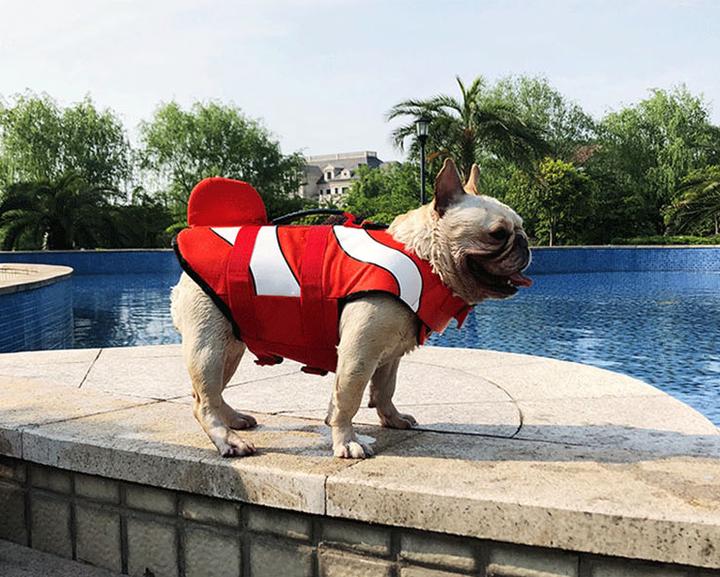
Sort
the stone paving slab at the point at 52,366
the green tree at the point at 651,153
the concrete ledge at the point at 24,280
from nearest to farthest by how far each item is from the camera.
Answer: the stone paving slab at the point at 52,366, the concrete ledge at the point at 24,280, the green tree at the point at 651,153

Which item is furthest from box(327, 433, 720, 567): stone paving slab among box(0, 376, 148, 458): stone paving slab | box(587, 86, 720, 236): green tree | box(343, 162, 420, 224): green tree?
Answer: box(587, 86, 720, 236): green tree

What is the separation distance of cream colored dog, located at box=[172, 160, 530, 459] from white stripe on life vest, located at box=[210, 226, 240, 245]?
28cm

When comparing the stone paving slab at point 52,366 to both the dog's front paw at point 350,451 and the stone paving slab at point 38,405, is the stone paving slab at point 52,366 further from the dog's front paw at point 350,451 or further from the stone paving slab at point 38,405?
the dog's front paw at point 350,451

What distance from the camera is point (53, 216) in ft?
108

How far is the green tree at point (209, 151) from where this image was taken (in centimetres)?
4747

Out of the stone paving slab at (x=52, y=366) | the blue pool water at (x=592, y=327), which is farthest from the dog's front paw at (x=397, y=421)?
the blue pool water at (x=592, y=327)

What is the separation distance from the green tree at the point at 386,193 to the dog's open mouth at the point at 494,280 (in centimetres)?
2029

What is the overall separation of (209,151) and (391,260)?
4761 cm

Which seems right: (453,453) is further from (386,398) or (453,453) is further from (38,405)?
(38,405)

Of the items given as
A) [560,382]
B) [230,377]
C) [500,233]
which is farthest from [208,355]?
[560,382]

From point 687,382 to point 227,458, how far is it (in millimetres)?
6483

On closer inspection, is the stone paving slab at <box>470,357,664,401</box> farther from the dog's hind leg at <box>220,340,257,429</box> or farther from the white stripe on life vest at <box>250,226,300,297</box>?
the white stripe on life vest at <box>250,226,300,297</box>

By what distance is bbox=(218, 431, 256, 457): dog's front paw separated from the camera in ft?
10.3

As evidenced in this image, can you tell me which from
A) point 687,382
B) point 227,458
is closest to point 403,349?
point 227,458
